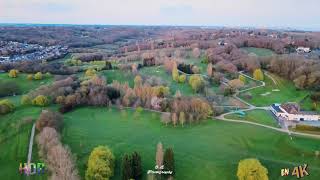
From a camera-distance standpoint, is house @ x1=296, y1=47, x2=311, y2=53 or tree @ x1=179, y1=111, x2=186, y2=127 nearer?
tree @ x1=179, y1=111, x2=186, y2=127

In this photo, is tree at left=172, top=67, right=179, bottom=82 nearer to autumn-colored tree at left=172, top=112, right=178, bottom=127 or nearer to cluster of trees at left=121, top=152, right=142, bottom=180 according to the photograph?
autumn-colored tree at left=172, top=112, right=178, bottom=127

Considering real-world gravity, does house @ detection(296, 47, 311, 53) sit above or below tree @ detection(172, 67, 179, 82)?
above

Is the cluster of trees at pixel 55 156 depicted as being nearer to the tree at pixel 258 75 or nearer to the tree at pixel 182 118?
the tree at pixel 182 118

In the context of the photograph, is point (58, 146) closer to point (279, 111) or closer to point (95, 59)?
point (279, 111)

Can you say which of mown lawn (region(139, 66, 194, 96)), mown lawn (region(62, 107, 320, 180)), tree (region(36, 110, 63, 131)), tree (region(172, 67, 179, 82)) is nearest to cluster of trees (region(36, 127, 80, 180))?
mown lawn (region(62, 107, 320, 180))
